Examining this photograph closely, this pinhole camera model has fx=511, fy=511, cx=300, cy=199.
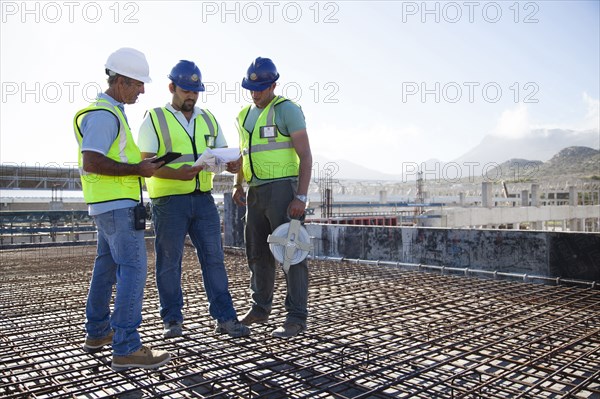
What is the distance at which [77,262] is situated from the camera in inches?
305

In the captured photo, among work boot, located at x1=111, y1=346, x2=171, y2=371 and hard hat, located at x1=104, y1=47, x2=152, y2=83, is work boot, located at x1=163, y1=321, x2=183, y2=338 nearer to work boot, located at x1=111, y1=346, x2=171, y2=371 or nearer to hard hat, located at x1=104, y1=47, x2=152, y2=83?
work boot, located at x1=111, y1=346, x2=171, y2=371

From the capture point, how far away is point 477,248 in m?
6.12

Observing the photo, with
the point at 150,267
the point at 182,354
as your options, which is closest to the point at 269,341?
the point at 182,354

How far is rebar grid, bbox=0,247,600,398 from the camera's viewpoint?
2502 millimetres

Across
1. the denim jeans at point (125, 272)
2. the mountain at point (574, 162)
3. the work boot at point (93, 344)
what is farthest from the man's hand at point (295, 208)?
the mountain at point (574, 162)

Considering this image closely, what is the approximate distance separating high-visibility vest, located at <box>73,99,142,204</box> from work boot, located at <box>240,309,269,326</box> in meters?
1.28

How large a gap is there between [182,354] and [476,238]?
4.22 meters

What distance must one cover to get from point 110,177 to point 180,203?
2.36ft

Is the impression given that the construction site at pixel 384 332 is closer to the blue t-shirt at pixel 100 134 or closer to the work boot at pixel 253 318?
the work boot at pixel 253 318

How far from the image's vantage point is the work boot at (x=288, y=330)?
11.1ft

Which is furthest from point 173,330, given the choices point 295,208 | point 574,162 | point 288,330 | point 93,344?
point 574,162

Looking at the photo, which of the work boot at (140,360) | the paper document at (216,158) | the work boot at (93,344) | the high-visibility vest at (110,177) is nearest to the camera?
→ the work boot at (140,360)

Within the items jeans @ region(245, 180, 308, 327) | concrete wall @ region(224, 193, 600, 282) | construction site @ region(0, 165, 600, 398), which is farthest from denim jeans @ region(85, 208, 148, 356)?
concrete wall @ region(224, 193, 600, 282)

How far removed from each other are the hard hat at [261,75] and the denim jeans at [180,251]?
89cm
